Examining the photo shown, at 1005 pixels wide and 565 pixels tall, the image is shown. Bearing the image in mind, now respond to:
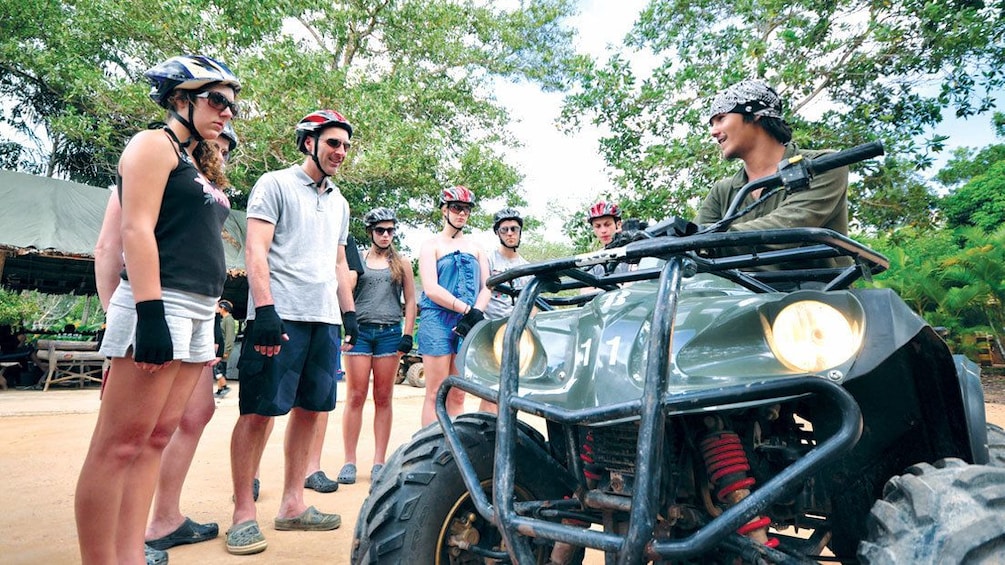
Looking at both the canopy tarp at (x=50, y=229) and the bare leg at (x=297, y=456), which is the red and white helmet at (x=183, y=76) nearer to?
the bare leg at (x=297, y=456)

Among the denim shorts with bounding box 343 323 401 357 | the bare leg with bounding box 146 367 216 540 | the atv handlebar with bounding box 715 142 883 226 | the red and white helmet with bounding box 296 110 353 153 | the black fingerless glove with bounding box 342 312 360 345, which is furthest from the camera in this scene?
the denim shorts with bounding box 343 323 401 357

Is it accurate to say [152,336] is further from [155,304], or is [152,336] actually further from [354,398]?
[354,398]

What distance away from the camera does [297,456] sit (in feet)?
11.0

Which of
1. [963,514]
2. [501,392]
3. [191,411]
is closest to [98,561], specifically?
[191,411]

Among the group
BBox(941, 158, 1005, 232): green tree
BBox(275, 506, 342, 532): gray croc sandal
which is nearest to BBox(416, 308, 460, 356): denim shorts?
BBox(275, 506, 342, 532): gray croc sandal

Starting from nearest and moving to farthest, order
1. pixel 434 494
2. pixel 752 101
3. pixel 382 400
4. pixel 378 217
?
pixel 434 494
pixel 752 101
pixel 382 400
pixel 378 217

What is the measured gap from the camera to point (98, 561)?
80.2 inches

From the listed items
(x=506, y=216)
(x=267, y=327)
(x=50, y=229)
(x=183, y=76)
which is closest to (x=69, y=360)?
(x=50, y=229)

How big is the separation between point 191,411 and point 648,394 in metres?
2.46

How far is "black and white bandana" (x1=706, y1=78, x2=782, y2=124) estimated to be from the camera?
266 cm

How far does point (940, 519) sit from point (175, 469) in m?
2.96

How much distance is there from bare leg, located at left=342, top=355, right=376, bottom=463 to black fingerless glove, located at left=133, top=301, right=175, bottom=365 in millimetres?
2422

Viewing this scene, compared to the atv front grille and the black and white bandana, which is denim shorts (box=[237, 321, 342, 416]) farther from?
the black and white bandana

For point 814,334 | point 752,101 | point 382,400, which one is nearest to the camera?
point 814,334
